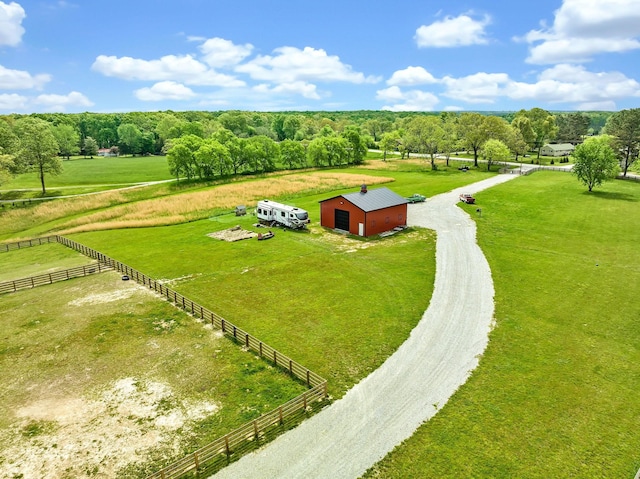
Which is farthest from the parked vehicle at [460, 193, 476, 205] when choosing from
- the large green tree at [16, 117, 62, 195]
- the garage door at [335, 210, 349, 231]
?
the large green tree at [16, 117, 62, 195]

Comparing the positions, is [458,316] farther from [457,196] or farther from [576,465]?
[457,196]

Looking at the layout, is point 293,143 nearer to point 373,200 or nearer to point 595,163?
point 373,200

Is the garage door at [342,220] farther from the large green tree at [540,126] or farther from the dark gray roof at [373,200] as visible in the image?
the large green tree at [540,126]

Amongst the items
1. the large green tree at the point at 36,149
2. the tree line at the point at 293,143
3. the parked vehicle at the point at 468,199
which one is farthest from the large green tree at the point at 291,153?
the parked vehicle at the point at 468,199

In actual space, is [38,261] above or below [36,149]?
below

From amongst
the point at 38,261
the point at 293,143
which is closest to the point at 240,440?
the point at 38,261

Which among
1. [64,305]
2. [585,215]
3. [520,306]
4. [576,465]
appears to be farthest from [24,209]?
[585,215]
